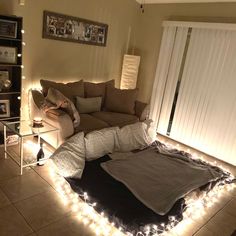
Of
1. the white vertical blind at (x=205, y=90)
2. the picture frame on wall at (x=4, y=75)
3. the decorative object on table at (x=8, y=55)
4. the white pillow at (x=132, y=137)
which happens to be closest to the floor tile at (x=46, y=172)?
the white pillow at (x=132, y=137)

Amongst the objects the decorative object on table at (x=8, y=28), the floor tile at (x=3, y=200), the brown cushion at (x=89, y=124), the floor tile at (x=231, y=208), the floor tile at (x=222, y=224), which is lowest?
the floor tile at (x=3, y=200)

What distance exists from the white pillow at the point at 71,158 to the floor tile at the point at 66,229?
60cm

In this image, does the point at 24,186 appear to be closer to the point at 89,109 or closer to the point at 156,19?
the point at 89,109

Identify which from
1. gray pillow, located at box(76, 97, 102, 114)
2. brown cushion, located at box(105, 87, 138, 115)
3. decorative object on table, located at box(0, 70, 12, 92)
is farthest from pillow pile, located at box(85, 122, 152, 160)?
decorative object on table, located at box(0, 70, 12, 92)

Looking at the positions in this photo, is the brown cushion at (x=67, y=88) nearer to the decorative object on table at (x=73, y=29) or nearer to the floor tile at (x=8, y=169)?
the decorative object on table at (x=73, y=29)

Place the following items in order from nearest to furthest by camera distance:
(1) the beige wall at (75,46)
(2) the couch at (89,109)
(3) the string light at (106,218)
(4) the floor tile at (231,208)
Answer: (3) the string light at (106,218) → (4) the floor tile at (231,208) → (2) the couch at (89,109) → (1) the beige wall at (75,46)

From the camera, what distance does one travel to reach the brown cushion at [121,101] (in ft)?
13.2

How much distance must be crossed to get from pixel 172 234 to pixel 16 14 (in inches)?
129

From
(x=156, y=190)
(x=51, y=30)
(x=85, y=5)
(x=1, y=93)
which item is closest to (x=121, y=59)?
(x=85, y=5)

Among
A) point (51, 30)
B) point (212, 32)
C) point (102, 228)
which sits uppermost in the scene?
point (212, 32)

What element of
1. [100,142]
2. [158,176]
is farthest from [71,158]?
[158,176]

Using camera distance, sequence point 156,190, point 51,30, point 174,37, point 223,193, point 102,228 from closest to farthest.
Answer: point 102,228 < point 156,190 < point 223,193 < point 51,30 < point 174,37

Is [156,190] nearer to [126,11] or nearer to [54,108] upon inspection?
[54,108]

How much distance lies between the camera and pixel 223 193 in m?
2.98
